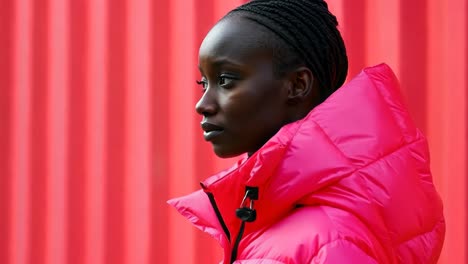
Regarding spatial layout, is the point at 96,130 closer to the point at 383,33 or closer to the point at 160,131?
the point at 160,131

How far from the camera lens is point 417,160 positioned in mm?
1562

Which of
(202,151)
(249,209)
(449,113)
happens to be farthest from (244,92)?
(202,151)

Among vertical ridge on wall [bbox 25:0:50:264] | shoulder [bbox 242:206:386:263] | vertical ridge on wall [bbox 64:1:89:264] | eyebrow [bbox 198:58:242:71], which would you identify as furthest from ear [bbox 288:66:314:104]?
vertical ridge on wall [bbox 25:0:50:264]

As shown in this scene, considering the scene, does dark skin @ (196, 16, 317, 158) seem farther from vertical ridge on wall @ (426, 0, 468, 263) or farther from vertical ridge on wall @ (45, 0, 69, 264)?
vertical ridge on wall @ (45, 0, 69, 264)

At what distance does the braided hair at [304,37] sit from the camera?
1.58 metres

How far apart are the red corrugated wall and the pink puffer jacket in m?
0.97

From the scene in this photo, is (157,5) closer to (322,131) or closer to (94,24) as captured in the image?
(94,24)

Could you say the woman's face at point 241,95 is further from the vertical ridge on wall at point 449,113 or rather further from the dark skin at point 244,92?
the vertical ridge on wall at point 449,113

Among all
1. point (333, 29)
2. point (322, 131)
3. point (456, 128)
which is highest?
point (333, 29)

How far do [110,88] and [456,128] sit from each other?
50.9 inches

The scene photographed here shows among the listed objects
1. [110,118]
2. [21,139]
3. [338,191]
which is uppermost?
[338,191]

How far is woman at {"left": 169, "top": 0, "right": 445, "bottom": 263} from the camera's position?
1.42m

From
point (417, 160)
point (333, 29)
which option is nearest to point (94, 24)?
point (333, 29)

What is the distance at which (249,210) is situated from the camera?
1.48 m
